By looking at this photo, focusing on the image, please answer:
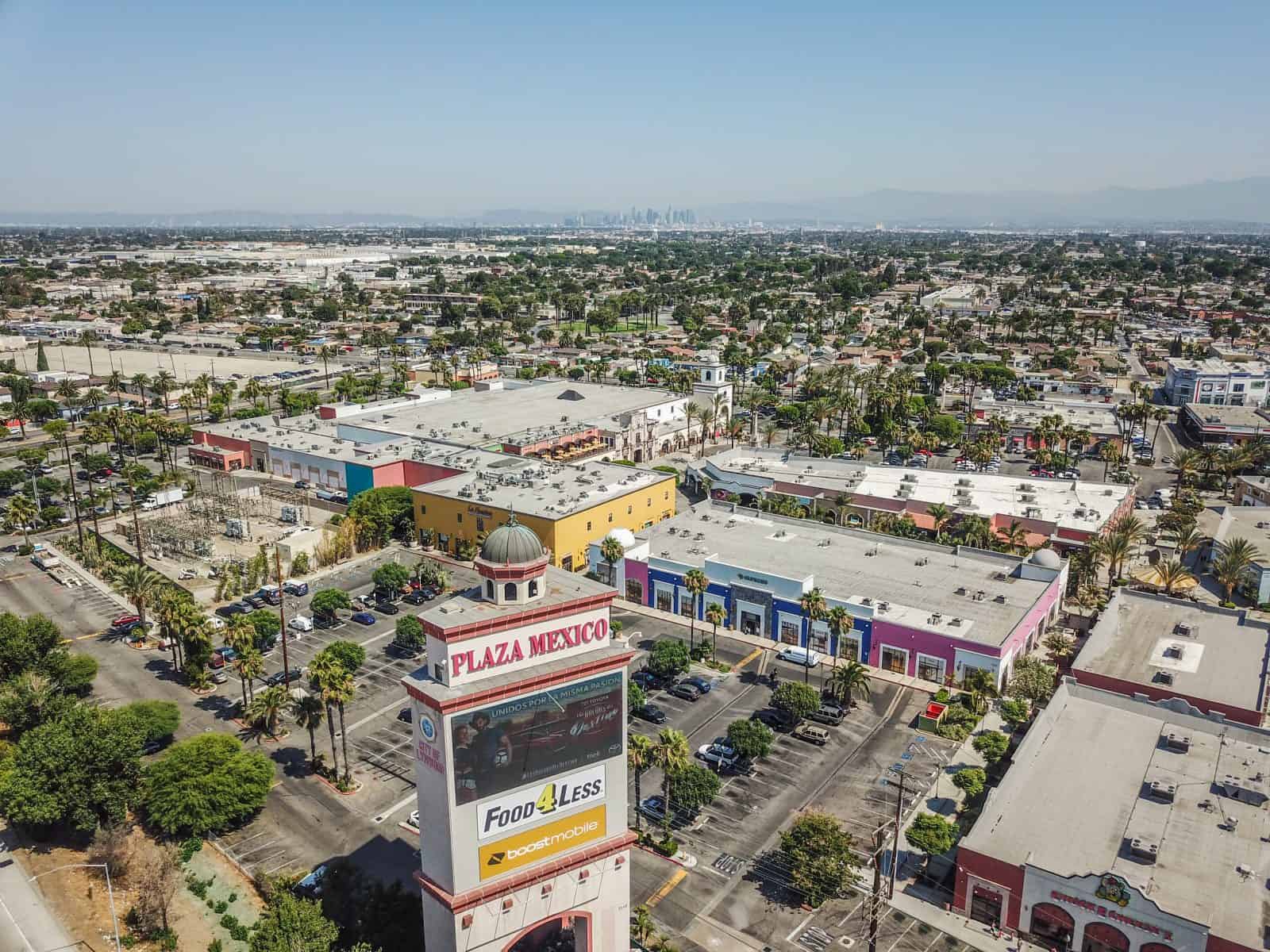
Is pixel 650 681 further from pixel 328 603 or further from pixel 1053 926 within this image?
pixel 1053 926

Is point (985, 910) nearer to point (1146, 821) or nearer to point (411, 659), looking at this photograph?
point (1146, 821)

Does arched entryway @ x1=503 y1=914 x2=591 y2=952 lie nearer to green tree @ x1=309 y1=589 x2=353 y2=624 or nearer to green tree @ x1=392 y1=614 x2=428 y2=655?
green tree @ x1=392 y1=614 x2=428 y2=655

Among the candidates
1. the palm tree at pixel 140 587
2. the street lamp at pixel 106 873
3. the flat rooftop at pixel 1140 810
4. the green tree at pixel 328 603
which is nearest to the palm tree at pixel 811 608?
the flat rooftop at pixel 1140 810

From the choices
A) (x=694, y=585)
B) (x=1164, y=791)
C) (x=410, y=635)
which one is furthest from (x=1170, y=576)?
(x=410, y=635)

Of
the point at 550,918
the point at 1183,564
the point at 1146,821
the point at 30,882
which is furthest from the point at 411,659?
the point at 1183,564

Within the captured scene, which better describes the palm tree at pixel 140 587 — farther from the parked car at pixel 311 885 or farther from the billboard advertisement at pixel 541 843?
the billboard advertisement at pixel 541 843
